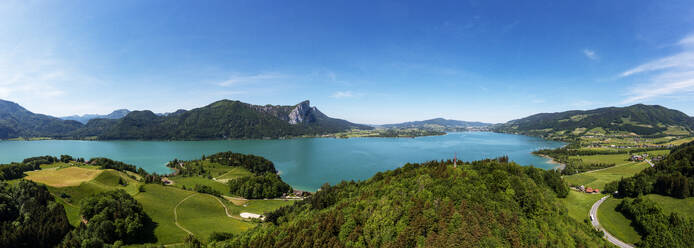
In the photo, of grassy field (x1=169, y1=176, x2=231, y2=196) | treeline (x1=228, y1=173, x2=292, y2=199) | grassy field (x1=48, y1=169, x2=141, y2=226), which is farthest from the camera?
grassy field (x1=169, y1=176, x2=231, y2=196)

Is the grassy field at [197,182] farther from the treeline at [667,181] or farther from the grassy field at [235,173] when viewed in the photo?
the treeline at [667,181]

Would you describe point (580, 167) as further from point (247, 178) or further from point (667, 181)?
point (247, 178)

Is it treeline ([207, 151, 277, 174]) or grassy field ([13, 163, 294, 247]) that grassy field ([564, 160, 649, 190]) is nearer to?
grassy field ([13, 163, 294, 247])

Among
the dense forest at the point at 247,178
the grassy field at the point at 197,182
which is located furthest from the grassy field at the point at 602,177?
the grassy field at the point at 197,182

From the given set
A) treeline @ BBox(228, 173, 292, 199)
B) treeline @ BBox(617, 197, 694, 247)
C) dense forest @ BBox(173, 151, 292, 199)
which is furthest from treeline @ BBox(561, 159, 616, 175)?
treeline @ BBox(228, 173, 292, 199)

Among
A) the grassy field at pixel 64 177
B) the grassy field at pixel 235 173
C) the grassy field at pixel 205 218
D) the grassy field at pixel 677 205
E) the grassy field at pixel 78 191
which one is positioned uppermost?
the grassy field at pixel 64 177

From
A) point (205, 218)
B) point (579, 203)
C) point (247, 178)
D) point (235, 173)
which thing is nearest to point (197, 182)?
point (247, 178)

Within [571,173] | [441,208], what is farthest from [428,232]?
[571,173]
